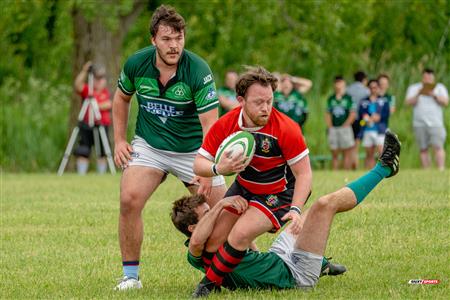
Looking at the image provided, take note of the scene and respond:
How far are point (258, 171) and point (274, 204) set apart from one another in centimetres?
26

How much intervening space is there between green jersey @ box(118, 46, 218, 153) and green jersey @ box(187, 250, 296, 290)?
3.41 ft

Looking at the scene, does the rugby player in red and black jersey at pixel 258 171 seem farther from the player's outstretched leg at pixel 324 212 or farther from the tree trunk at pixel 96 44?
the tree trunk at pixel 96 44

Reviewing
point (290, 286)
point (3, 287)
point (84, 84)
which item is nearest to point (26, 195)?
point (84, 84)

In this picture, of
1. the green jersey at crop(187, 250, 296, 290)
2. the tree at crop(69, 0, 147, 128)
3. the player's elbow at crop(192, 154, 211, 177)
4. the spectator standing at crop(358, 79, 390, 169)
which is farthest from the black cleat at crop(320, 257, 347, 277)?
the tree at crop(69, 0, 147, 128)

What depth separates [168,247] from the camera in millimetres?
11297

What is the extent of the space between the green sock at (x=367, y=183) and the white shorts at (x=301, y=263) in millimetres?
527

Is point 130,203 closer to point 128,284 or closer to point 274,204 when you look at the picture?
point 128,284

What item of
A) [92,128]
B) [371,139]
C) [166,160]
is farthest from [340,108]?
[166,160]

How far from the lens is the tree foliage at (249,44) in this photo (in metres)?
26.4

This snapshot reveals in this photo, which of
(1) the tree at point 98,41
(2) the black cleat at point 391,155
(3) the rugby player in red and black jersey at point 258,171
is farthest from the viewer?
(1) the tree at point 98,41

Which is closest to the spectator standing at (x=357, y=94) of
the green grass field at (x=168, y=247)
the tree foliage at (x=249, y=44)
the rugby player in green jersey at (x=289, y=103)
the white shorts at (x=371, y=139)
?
the white shorts at (x=371, y=139)

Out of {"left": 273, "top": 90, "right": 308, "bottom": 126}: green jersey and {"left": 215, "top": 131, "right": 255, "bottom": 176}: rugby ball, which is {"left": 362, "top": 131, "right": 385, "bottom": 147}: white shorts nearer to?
{"left": 273, "top": 90, "right": 308, "bottom": 126}: green jersey

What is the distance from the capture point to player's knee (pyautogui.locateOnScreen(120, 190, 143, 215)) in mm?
8656

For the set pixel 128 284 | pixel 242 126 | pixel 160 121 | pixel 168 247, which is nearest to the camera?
pixel 242 126
